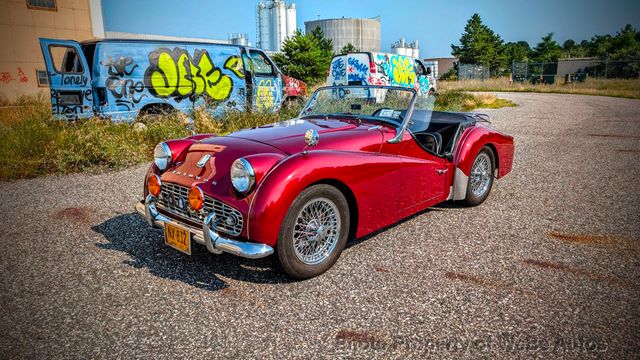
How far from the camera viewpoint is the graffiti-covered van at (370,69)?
41.5 feet

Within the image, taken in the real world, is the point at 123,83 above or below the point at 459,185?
above

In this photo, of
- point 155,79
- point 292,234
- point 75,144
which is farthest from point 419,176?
point 155,79

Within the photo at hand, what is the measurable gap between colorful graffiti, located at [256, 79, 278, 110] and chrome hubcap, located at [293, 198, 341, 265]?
7.21 metres

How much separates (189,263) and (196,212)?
1.88ft

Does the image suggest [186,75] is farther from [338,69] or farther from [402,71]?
[402,71]

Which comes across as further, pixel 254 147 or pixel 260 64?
pixel 260 64

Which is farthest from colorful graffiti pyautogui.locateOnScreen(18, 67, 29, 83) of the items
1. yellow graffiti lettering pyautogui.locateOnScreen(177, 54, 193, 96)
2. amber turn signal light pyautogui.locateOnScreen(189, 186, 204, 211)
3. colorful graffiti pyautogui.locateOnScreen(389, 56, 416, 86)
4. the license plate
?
amber turn signal light pyautogui.locateOnScreen(189, 186, 204, 211)

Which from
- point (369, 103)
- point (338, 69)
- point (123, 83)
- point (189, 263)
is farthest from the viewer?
point (338, 69)

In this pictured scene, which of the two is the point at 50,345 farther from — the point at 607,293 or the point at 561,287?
the point at 607,293

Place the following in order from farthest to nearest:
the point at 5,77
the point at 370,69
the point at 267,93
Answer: the point at 5,77
the point at 370,69
the point at 267,93

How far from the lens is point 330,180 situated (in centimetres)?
304

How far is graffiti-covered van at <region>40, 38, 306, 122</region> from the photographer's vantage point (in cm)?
818

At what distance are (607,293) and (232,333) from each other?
8.28ft

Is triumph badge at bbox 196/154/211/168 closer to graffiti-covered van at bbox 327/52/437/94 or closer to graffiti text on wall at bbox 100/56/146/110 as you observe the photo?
graffiti text on wall at bbox 100/56/146/110
